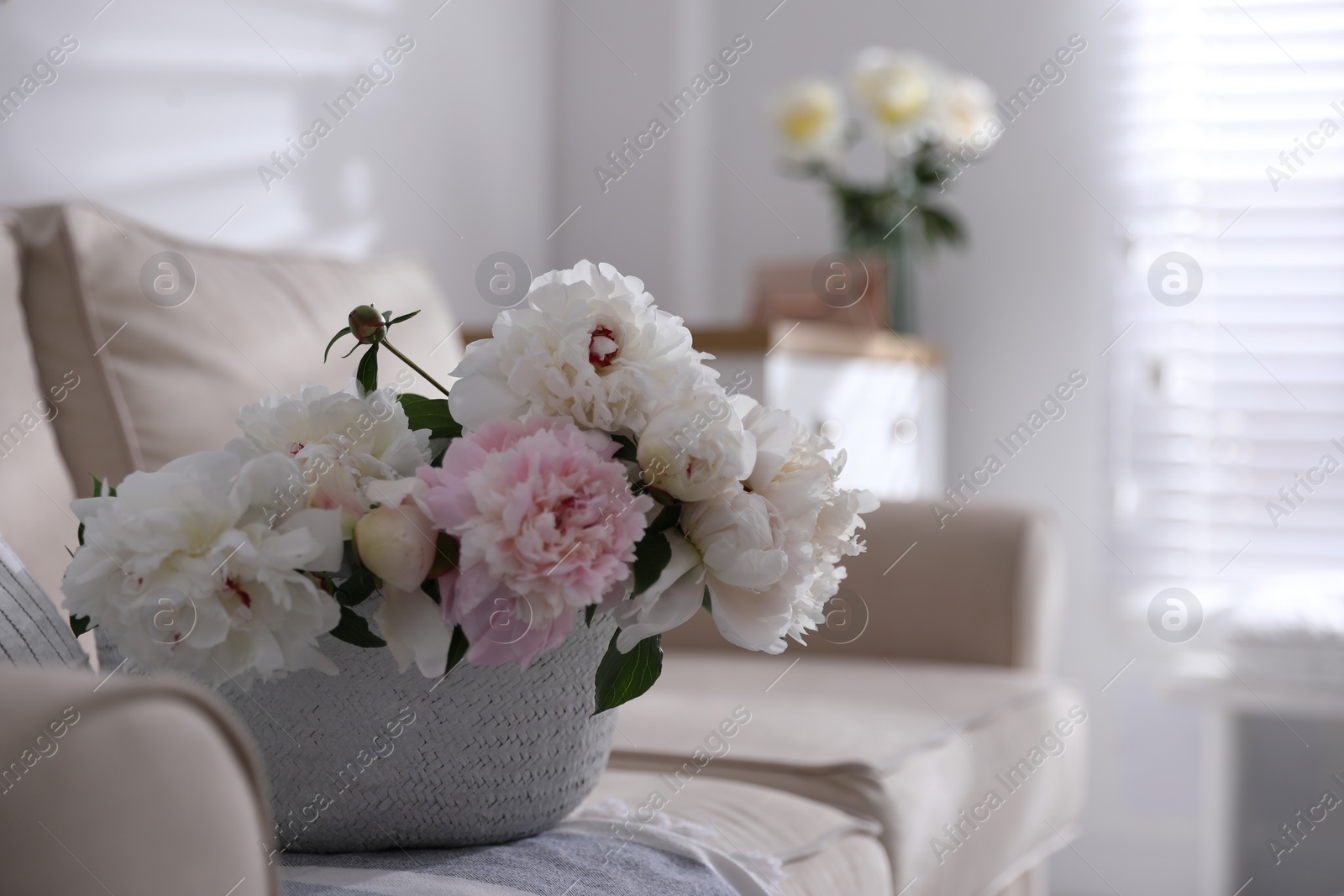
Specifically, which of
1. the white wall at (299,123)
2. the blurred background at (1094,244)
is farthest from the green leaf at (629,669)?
the blurred background at (1094,244)

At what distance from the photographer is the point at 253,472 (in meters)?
0.54

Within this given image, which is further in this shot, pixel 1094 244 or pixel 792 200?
pixel 792 200

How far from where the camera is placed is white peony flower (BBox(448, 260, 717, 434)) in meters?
0.58

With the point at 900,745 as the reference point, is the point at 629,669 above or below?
above

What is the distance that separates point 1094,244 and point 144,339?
192cm

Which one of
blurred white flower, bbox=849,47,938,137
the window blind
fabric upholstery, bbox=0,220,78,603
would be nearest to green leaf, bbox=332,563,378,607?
fabric upholstery, bbox=0,220,78,603

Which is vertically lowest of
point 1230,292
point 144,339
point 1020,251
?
point 144,339

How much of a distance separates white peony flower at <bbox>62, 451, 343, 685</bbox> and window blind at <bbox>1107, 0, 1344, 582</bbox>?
6.91ft

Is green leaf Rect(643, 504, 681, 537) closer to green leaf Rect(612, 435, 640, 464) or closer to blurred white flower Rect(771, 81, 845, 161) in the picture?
green leaf Rect(612, 435, 640, 464)

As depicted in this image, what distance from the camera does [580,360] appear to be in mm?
576

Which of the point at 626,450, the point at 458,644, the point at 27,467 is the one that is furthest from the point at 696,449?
the point at 27,467

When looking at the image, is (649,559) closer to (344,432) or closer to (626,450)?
(626,450)

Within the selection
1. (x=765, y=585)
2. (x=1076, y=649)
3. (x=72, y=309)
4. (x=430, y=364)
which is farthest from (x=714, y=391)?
(x=1076, y=649)

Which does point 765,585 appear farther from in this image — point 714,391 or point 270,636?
point 270,636
